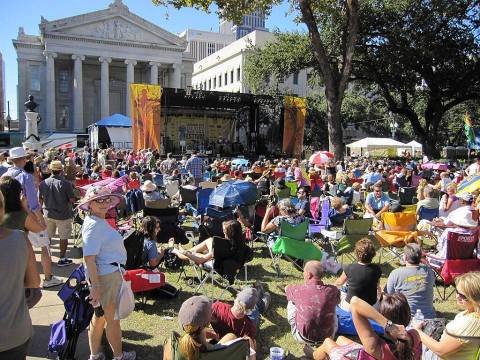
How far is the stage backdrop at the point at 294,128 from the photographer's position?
27.7 m

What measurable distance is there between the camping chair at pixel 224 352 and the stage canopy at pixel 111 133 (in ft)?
95.2

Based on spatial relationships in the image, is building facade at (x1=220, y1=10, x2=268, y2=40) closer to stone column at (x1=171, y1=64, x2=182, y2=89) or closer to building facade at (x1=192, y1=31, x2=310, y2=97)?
building facade at (x1=192, y1=31, x2=310, y2=97)

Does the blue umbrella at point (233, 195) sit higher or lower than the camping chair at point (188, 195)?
higher

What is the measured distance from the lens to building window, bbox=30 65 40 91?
175ft

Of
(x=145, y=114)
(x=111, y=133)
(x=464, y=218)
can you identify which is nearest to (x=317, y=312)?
(x=464, y=218)

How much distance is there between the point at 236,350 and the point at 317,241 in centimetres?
612

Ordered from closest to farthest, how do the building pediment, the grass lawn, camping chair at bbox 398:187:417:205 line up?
the grass lawn, camping chair at bbox 398:187:417:205, the building pediment

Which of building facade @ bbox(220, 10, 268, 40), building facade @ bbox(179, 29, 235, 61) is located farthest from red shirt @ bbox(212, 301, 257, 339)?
building facade @ bbox(179, 29, 235, 61)

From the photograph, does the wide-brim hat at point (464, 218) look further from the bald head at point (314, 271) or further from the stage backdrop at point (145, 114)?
the stage backdrop at point (145, 114)

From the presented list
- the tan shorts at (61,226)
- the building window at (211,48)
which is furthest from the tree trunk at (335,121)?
the building window at (211,48)

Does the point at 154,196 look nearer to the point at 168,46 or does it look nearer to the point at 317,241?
the point at 317,241

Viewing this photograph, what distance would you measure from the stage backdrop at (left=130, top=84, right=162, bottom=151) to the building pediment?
32.7m

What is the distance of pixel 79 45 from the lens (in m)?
50.9

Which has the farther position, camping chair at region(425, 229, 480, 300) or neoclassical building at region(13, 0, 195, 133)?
neoclassical building at region(13, 0, 195, 133)
